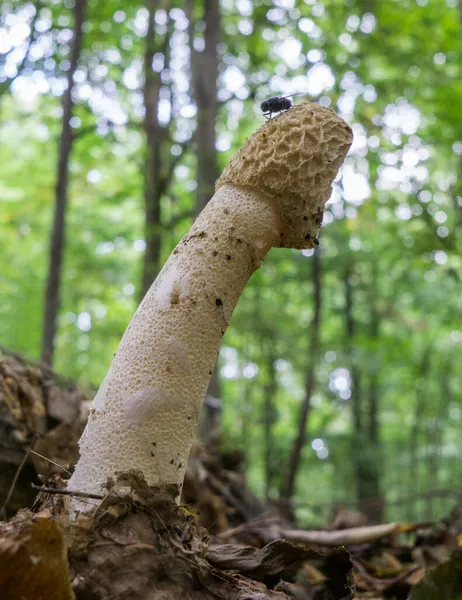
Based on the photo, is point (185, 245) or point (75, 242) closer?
point (185, 245)

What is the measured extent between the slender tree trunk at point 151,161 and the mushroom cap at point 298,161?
6.39 m

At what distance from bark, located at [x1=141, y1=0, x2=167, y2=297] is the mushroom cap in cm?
639

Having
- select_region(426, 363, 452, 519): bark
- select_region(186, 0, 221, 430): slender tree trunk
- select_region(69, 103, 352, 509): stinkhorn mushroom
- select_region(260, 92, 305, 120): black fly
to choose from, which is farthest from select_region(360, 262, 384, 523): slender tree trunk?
select_region(260, 92, 305, 120): black fly

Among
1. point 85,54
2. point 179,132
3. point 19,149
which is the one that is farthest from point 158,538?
point 19,149

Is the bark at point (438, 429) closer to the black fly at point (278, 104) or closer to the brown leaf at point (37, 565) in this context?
the black fly at point (278, 104)

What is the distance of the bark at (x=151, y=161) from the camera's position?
8961 millimetres

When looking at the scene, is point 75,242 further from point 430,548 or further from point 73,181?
point 430,548

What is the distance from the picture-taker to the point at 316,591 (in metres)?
2.26

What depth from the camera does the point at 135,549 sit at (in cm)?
174

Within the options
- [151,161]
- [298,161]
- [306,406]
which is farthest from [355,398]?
[298,161]

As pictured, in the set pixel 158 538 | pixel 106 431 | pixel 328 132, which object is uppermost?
pixel 328 132

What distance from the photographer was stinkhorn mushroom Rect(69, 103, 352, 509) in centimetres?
218

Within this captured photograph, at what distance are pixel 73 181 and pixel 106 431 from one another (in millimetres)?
12513

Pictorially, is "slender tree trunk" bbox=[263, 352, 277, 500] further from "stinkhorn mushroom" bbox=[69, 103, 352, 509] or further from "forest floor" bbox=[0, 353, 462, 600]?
"stinkhorn mushroom" bbox=[69, 103, 352, 509]
